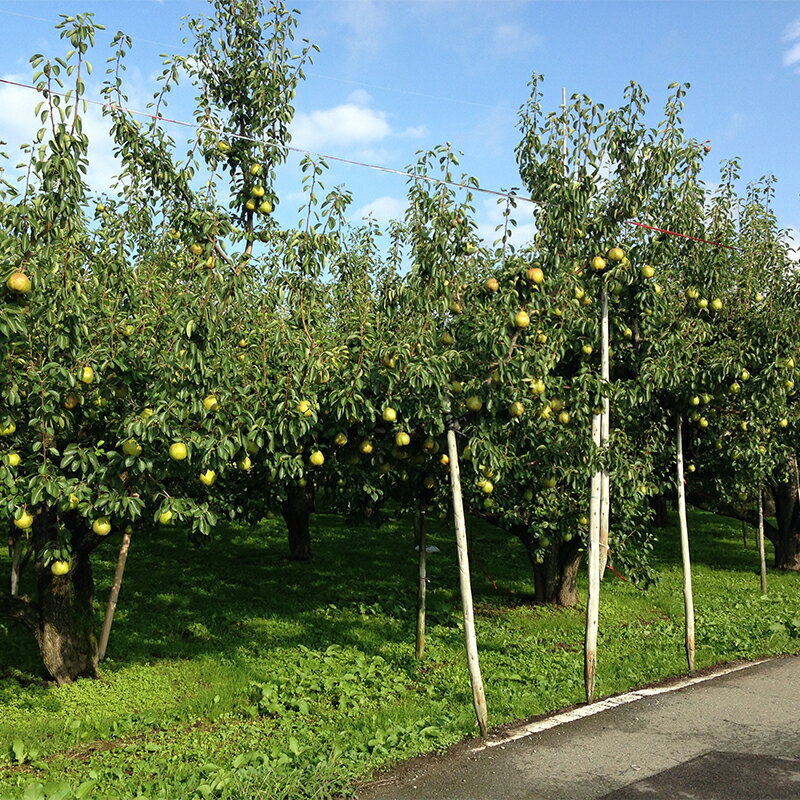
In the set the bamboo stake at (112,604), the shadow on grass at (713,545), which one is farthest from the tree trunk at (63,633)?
the shadow on grass at (713,545)

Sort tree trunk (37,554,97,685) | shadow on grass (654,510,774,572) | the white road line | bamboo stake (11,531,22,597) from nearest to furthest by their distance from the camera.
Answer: the white road line < tree trunk (37,554,97,685) < bamboo stake (11,531,22,597) < shadow on grass (654,510,774,572)

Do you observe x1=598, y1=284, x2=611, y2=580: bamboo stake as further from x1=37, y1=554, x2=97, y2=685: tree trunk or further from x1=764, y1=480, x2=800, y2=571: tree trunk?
x1=764, y1=480, x2=800, y2=571: tree trunk

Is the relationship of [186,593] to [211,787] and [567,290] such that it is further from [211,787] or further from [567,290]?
[567,290]

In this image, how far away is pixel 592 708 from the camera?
847cm

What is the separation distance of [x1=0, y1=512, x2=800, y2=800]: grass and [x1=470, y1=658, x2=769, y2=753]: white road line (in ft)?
0.93

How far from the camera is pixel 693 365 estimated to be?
10.9 m

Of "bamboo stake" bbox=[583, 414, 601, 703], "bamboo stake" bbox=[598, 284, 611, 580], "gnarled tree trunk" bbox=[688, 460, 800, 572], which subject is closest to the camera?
"bamboo stake" bbox=[583, 414, 601, 703]

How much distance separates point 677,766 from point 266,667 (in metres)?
5.46

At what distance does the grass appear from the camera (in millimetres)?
7016

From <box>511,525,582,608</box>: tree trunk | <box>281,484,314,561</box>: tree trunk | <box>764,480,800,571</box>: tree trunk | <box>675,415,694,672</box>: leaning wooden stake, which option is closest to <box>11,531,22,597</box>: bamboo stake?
<box>281,484,314,561</box>: tree trunk

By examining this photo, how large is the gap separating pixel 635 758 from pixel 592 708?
150 centimetres

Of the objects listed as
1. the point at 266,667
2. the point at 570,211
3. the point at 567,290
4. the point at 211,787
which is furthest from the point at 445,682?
the point at 570,211

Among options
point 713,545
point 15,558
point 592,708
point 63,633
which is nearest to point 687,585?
point 592,708

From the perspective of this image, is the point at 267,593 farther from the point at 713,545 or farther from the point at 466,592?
the point at 713,545
